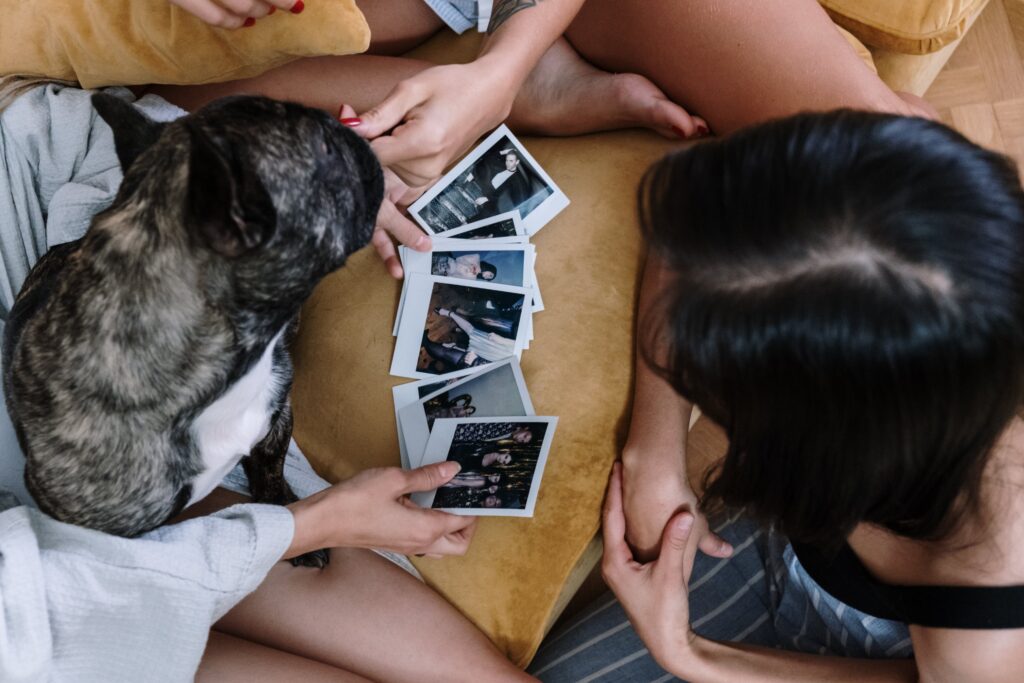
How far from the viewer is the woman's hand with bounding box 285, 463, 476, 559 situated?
1.40 m

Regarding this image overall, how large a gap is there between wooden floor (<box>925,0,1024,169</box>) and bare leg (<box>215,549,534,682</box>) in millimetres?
2024

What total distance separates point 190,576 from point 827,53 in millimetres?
1402

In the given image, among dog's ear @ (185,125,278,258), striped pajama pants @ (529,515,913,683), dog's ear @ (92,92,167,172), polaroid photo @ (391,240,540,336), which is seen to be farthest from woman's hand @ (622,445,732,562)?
dog's ear @ (92,92,167,172)

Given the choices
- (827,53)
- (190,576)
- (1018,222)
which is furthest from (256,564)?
(827,53)

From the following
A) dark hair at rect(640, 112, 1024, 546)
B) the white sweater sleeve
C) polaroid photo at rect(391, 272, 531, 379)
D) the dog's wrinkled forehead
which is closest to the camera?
dark hair at rect(640, 112, 1024, 546)

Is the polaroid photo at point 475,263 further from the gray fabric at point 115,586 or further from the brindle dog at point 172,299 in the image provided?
the gray fabric at point 115,586

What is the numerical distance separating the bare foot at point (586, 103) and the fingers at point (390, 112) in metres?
0.50

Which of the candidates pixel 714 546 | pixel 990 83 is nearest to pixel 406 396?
pixel 714 546

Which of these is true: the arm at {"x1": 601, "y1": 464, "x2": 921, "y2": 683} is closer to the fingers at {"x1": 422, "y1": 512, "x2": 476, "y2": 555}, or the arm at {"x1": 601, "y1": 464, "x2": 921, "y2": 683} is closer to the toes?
the fingers at {"x1": 422, "y1": 512, "x2": 476, "y2": 555}

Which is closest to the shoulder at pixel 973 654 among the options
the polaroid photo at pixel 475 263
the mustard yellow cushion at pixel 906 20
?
the polaroid photo at pixel 475 263

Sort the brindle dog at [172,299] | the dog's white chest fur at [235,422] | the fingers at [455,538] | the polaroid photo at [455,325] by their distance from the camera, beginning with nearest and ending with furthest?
the brindle dog at [172,299], the dog's white chest fur at [235,422], the fingers at [455,538], the polaroid photo at [455,325]

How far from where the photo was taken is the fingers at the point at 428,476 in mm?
1493

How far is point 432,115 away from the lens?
1.39m

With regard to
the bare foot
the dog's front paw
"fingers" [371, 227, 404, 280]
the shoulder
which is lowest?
the dog's front paw
